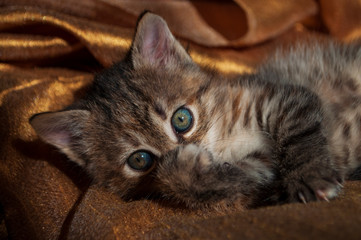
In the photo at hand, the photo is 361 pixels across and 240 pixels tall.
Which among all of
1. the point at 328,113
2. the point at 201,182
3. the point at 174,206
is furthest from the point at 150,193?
the point at 328,113

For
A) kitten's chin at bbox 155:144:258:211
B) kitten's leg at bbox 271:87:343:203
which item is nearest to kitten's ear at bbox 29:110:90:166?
kitten's chin at bbox 155:144:258:211


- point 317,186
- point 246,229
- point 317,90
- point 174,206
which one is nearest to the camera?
point 246,229

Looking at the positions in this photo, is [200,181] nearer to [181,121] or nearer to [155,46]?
[181,121]

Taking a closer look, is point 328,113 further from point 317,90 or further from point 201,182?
point 201,182

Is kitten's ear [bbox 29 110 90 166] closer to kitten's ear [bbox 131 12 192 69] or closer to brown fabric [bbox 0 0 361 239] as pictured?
brown fabric [bbox 0 0 361 239]

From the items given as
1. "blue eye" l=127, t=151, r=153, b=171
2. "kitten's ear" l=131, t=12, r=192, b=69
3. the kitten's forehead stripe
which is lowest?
"blue eye" l=127, t=151, r=153, b=171

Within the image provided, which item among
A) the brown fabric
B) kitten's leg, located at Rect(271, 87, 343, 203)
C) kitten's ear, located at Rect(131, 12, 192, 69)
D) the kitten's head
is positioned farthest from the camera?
kitten's ear, located at Rect(131, 12, 192, 69)
